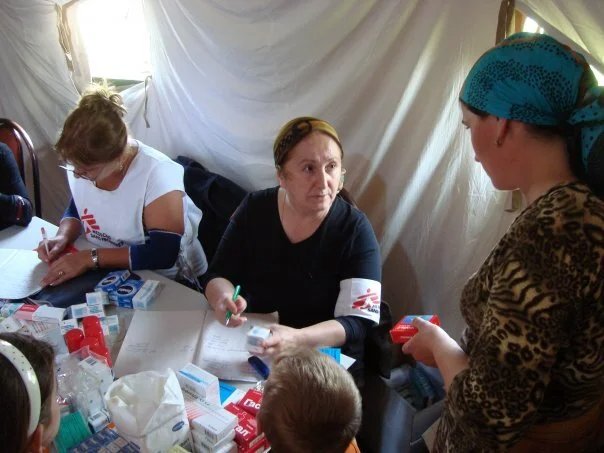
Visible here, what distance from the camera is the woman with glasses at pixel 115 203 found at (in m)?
1.64

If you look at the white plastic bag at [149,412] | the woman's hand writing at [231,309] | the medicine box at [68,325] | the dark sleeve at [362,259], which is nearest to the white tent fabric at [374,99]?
the dark sleeve at [362,259]

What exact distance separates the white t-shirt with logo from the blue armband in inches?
3.2

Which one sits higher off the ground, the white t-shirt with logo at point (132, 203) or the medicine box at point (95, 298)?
the white t-shirt with logo at point (132, 203)

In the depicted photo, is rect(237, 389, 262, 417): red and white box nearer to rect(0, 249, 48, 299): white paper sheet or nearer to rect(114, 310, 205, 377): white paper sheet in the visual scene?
rect(114, 310, 205, 377): white paper sheet

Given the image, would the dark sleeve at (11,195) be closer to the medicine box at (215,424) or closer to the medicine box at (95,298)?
the medicine box at (95,298)

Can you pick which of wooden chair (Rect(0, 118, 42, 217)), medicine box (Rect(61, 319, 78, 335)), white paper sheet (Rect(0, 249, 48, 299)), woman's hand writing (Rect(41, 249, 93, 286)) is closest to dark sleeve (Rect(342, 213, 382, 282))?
medicine box (Rect(61, 319, 78, 335))

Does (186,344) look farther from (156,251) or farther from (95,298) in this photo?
(156,251)

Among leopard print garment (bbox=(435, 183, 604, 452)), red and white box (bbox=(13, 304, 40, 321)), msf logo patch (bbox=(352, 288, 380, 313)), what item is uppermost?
leopard print garment (bbox=(435, 183, 604, 452))

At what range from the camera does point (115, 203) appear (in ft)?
5.94

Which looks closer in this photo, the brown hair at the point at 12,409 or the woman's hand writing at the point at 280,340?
the brown hair at the point at 12,409

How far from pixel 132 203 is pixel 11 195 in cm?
71

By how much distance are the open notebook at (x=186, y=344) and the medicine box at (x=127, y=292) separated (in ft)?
0.26

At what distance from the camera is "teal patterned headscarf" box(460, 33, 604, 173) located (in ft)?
2.38

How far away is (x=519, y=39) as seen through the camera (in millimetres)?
778
